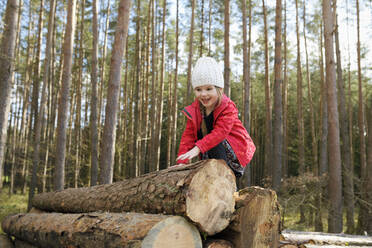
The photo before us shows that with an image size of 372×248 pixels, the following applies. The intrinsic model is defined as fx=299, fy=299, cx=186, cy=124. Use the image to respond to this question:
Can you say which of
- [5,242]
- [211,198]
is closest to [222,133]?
[211,198]

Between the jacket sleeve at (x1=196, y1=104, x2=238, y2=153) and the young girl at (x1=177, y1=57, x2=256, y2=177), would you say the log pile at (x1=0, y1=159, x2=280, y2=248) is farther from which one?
the young girl at (x1=177, y1=57, x2=256, y2=177)

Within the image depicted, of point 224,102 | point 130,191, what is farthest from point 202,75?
point 130,191

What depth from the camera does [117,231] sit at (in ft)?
7.33

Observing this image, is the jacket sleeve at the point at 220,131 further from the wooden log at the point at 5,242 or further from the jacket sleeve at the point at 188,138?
the wooden log at the point at 5,242

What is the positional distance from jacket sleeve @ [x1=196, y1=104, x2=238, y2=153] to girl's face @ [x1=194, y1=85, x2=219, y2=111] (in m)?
0.17

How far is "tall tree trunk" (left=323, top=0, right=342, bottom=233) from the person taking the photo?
287 inches

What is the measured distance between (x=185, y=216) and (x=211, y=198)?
0.75 feet

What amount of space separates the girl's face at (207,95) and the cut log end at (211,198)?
3.06ft

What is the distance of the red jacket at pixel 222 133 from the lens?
2.81 metres

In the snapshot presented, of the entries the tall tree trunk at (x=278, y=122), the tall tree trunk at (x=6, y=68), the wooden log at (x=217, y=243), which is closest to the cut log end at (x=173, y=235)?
the wooden log at (x=217, y=243)

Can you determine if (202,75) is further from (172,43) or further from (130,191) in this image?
(172,43)

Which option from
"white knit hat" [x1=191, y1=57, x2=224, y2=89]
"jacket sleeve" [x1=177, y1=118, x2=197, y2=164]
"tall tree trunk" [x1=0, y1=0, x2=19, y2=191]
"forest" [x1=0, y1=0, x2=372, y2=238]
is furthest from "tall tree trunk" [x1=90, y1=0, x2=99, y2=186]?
"white knit hat" [x1=191, y1=57, x2=224, y2=89]

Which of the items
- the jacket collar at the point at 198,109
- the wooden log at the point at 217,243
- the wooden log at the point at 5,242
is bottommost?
the wooden log at the point at 5,242

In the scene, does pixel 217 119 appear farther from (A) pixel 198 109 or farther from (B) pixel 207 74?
(B) pixel 207 74
